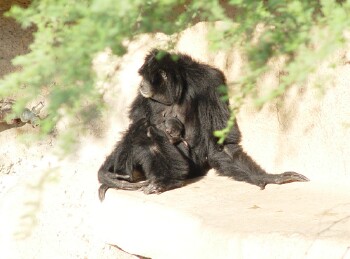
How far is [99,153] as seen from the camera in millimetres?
7059

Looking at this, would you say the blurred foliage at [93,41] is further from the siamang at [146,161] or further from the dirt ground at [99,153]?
the siamang at [146,161]

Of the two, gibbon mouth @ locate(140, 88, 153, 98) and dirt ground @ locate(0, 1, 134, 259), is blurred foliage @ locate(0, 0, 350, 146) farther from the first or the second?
dirt ground @ locate(0, 1, 134, 259)

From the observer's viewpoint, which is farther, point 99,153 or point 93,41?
point 99,153

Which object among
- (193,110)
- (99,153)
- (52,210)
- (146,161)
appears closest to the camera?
(146,161)

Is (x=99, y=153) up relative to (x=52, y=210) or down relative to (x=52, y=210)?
up

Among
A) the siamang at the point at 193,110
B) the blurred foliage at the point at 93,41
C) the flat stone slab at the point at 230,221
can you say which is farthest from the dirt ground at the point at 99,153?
the blurred foliage at the point at 93,41

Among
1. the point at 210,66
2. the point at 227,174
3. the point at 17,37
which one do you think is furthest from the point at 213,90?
the point at 17,37

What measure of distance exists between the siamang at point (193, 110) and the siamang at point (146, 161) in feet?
0.05

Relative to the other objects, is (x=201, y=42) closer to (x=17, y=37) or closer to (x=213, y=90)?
(x=213, y=90)

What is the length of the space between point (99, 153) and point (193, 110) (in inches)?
52.0

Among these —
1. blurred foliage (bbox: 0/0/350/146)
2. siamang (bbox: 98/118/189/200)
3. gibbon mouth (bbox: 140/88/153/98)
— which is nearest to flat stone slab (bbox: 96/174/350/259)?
siamang (bbox: 98/118/189/200)

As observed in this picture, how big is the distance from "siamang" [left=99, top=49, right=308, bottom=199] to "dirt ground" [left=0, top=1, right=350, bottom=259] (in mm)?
143

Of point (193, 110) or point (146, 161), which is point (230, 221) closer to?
point (146, 161)

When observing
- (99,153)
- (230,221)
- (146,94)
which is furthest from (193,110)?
(230,221)
